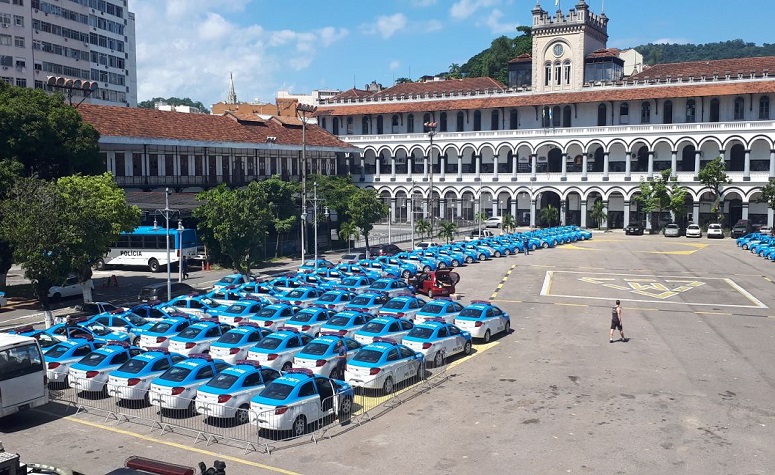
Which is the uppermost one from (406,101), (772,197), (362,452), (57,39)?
(57,39)

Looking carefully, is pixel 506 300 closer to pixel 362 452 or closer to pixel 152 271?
pixel 362 452

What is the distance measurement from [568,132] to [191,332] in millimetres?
64208

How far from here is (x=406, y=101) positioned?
295ft

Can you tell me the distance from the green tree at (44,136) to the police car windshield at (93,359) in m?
17.8

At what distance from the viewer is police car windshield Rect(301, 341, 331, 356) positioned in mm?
21141

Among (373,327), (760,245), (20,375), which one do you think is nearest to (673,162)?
(760,245)

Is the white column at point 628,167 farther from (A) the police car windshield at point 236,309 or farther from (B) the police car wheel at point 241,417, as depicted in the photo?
(B) the police car wheel at point 241,417

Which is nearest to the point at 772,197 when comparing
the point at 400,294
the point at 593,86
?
the point at 593,86

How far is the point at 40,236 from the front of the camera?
92.4ft

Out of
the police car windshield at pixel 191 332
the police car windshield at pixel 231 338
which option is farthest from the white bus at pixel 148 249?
the police car windshield at pixel 231 338

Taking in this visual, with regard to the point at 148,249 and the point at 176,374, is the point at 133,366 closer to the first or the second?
the point at 176,374

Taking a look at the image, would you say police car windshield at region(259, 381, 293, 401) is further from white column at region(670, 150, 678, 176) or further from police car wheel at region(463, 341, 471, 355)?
white column at region(670, 150, 678, 176)

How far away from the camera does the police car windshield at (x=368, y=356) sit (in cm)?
2005

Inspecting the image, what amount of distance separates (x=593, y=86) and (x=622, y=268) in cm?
3896
